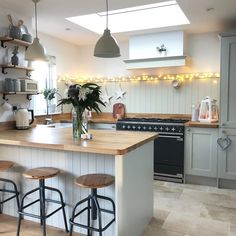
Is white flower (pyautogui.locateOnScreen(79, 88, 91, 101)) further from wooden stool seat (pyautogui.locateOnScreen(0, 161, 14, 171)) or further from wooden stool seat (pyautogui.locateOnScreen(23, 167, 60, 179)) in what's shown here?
wooden stool seat (pyautogui.locateOnScreen(0, 161, 14, 171))

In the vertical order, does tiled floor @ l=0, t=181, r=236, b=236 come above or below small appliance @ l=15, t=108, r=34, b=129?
below

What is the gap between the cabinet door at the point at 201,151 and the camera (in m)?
3.85

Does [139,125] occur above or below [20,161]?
above

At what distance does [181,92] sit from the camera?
464 cm

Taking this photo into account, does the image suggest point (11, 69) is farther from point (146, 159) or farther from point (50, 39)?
point (146, 159)

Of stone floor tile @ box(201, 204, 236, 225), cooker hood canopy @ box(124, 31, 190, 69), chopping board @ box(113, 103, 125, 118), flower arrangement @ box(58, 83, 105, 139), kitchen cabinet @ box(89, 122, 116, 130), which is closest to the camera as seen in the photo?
flower arrangement @ box(58, 83, 105, 139)

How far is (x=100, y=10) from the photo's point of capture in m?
3.35

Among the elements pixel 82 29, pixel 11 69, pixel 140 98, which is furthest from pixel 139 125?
pixel 11 69

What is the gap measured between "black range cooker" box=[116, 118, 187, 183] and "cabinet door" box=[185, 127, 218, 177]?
0.34 ft

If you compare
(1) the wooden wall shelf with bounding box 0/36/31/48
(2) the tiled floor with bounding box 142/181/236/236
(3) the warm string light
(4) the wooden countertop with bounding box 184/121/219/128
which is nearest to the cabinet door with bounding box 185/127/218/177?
(4) the wooden countertop with bounding box 184/121/219/128

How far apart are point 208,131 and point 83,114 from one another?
7.01ft

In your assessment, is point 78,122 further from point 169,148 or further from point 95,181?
point 169,148

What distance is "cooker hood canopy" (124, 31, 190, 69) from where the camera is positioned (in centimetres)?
430

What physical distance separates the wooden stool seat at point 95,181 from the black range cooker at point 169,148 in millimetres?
2012
